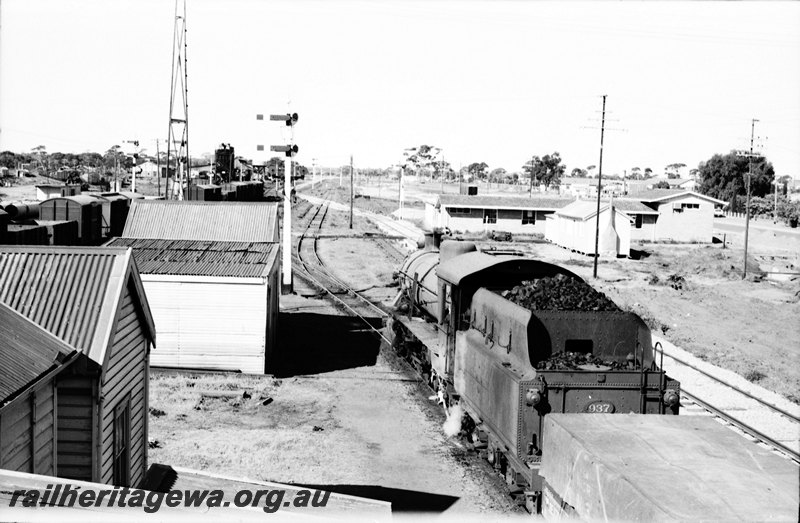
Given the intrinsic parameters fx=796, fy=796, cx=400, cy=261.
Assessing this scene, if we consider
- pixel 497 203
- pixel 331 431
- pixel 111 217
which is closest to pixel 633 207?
pixel 497 203

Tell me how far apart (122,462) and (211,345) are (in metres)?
9.81

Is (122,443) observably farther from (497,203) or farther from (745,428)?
(497,203)

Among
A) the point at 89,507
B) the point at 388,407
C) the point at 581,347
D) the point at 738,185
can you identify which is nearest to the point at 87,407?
the point at 89,507

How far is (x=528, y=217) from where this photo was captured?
69.4 metres

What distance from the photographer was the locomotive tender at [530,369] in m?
11.9

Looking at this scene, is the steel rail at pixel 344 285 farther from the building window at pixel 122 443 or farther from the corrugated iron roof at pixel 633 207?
the corrugated iron roof at pixel 633 207

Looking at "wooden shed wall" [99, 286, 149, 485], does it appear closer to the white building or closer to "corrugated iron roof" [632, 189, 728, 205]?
→ the white building

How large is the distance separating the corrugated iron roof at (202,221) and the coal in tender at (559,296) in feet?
45.3

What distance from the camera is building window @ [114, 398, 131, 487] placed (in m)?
11.9

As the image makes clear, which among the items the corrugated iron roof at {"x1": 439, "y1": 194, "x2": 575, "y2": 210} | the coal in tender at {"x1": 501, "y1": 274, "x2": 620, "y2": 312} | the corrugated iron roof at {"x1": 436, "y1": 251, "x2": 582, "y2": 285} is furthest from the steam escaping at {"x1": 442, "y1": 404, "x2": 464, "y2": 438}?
the corrugated iron roof at {"x1": 439, "y1": 194, "x2": 575, "y2": 210}

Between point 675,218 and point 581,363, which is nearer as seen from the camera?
point 581,363

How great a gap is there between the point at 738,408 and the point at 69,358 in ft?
52.4

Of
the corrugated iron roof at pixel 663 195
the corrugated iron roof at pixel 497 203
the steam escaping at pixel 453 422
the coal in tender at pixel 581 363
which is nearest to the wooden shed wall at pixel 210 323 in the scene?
the steam escaping at pixel 453 422

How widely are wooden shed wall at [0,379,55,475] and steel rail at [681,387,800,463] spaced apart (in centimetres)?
1360
